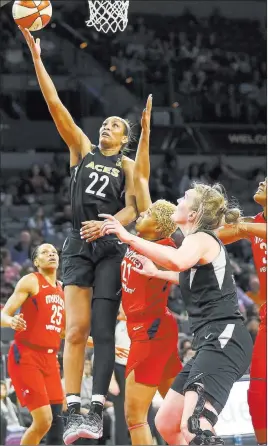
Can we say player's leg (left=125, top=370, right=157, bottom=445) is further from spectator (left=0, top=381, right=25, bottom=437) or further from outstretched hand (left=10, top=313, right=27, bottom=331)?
spectator (left=0, top=381, right=25, bottom=437)

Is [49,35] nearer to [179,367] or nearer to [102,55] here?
[102,55]

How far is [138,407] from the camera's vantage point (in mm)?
7238

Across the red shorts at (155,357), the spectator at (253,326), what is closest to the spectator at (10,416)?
the spectator at (253,326)

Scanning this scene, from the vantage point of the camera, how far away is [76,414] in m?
7.16

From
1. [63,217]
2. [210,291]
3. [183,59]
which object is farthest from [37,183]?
[210,291]

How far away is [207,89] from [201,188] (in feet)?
53.7

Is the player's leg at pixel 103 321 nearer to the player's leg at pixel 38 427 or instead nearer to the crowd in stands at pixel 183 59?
the player's leg at pixel 38 427

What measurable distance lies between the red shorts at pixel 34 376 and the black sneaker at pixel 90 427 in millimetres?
2069

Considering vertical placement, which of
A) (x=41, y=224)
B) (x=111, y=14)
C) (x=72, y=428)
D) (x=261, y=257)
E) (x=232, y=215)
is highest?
(x=111, y=14)

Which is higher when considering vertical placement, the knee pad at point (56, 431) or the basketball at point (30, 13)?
the basketball at point (30, 13)

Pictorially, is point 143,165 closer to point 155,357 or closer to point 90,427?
point 155,357

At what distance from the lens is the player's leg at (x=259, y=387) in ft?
25.3

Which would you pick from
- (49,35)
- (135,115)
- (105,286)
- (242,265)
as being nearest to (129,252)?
(105,286)

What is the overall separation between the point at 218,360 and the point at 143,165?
1787 millimetres
